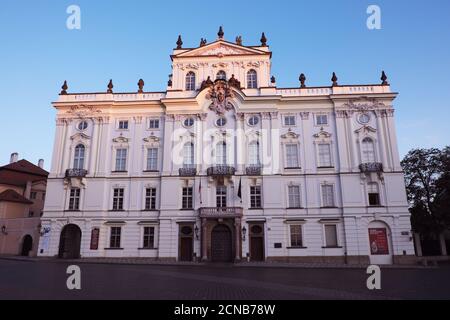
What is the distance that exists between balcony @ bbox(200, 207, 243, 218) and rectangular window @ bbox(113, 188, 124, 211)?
31.0 ft

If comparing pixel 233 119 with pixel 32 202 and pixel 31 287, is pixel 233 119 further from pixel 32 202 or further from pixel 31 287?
pixel 32 202

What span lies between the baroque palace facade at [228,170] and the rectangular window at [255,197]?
0.11 meters

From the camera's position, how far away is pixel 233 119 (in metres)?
37.8

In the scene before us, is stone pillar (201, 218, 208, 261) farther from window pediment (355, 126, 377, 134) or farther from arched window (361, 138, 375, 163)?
window pediment (355, 126, 377, 134)

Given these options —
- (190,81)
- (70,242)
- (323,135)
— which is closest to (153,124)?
(190,81)

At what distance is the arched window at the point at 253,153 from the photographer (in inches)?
1433

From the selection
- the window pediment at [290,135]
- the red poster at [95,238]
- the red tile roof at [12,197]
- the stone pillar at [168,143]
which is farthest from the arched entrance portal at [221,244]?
the red tile roof at [12,197]

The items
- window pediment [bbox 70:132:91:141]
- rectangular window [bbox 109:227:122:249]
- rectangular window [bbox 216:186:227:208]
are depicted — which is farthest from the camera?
window pediment [bbox 70:132:91:141]

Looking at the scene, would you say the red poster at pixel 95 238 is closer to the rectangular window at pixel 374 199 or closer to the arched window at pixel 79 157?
the arched window at pixel 79 157

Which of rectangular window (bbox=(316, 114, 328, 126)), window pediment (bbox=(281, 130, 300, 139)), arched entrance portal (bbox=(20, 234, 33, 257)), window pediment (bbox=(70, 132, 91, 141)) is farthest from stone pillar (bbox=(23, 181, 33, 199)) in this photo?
rectangular window (bbox=(316, 114, 328, 126))

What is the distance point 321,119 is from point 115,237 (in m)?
26.2

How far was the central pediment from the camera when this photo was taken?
39.6m

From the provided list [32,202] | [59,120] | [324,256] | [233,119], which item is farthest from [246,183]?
[32,202]

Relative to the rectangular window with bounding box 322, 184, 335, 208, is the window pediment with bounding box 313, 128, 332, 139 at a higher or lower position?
higher
